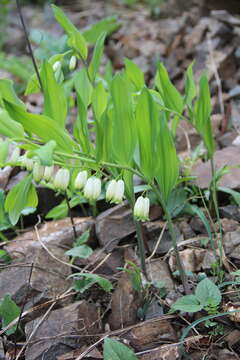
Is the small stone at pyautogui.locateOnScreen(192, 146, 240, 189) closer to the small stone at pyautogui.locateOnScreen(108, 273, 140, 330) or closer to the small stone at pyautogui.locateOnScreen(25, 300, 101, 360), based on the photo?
the small stone at pyautogui.locateOnScreen(108, 273, 140, 330)

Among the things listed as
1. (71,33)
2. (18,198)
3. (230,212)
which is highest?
(71,33)

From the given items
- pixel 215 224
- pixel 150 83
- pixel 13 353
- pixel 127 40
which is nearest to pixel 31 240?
pixel 13 353

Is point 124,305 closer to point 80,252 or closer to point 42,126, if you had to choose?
point 80,252

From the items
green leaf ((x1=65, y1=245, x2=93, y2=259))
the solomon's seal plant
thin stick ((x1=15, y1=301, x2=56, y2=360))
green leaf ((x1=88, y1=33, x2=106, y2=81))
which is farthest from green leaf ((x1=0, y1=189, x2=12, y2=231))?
green leaf ((x1=88, y1=33, x2=106, y2=81))

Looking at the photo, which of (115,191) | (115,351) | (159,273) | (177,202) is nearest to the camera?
(115,351)

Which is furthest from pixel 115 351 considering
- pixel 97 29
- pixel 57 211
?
pixel 97 29

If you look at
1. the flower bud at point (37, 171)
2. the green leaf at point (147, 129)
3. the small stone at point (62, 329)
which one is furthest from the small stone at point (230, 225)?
the flower bud at point (37, 171)
